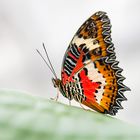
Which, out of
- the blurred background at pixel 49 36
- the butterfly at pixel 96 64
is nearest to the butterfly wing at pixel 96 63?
the butterfly at pixel 96 64

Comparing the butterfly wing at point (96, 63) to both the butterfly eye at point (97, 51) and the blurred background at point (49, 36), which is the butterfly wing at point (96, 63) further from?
the blurred background at point (49, 36)

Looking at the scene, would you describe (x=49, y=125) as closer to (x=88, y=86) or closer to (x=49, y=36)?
(x=88, y=86)

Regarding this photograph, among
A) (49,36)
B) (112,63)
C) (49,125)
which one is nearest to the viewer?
(49,125)

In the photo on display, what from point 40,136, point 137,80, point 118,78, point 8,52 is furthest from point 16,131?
point 8,52

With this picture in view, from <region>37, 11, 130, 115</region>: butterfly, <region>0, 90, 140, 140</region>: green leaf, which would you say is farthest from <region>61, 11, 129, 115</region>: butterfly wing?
<region>0, 90, 140, 140</region>: green leaf

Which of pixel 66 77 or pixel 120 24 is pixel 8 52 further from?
pixel 66 77

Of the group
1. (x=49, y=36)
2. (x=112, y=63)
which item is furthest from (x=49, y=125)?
(x=49, y=36)
